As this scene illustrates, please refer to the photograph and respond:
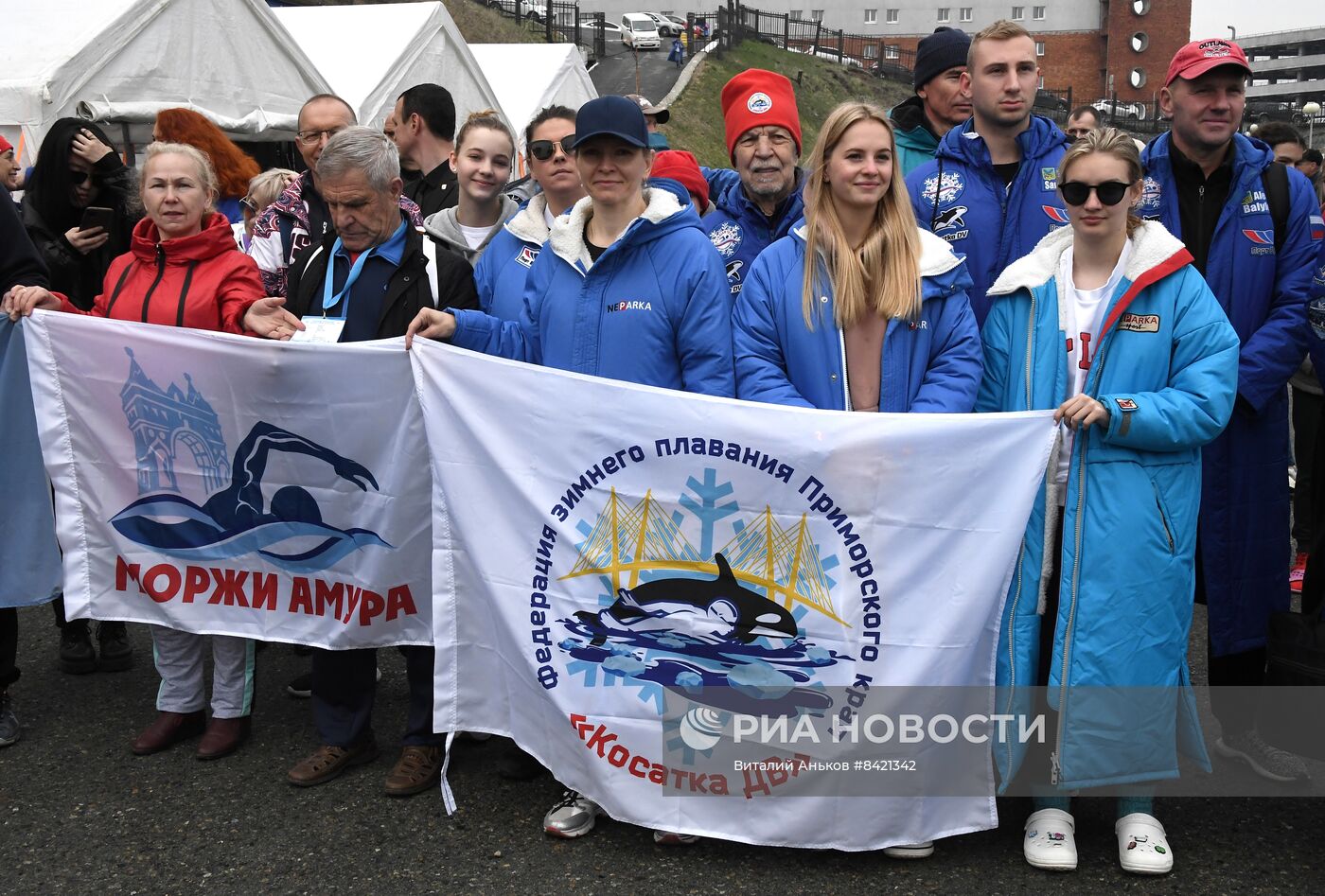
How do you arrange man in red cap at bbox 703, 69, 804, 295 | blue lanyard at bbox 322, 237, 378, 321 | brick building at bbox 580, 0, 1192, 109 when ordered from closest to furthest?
blue lanyard at bbox 322, 237, 378, 321 → man in red cap at bbox 703, 69, 804, 295 → brick building at bbox 580, 0, 1192, 109

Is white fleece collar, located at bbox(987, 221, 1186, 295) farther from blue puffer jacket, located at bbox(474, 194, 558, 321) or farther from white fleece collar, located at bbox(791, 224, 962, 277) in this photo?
blue puffer jacket, located at bbox(474, 194, 558, 321)

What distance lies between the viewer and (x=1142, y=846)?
136 inches

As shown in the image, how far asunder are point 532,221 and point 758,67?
32250 millimetres

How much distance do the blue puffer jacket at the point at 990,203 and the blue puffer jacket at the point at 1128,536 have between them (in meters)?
0.62

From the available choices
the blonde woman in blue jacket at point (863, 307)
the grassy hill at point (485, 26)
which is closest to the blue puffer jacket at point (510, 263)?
the blonde woman in blue jacket at point (863, 307)

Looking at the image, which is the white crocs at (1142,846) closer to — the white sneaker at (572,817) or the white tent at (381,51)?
the white sneaker at (572,817)

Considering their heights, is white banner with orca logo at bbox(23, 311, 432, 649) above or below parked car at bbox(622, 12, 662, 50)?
below

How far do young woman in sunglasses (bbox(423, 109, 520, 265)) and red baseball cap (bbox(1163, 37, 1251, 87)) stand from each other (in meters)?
2.48

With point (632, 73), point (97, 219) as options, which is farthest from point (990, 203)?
point (632, 73)

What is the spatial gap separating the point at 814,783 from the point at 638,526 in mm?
892

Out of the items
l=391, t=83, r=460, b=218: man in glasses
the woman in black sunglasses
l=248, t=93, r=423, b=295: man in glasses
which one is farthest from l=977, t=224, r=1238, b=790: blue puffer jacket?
the woman in black sunglasses

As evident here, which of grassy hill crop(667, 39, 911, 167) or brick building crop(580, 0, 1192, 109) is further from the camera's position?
brick building crop(580, 0, 1192, 109)

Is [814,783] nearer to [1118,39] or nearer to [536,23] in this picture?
[536,23]

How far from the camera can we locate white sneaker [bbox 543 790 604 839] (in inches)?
145
